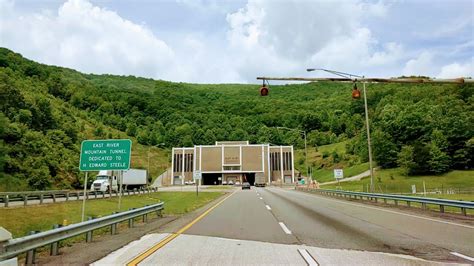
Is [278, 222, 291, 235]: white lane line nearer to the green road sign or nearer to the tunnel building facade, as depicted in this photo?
the green road sign

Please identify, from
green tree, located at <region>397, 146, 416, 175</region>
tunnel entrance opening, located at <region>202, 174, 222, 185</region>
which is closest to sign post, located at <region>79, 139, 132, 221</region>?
green tree, located at <region>397, 146, 416, 175</region>

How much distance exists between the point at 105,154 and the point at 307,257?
1026 centimetres

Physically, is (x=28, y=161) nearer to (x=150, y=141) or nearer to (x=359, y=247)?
(x=359, y=247)

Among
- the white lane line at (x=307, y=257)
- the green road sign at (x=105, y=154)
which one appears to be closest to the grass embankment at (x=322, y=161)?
the green road sign at (x=105, y=154)

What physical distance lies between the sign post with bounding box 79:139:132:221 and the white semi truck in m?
35.2

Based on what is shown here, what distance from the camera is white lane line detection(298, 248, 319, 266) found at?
7312mm

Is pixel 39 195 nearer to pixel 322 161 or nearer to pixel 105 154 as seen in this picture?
pixel 105 154

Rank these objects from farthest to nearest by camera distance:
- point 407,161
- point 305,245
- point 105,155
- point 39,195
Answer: point 407,161, point 39,195, point 105,155, point 305,245

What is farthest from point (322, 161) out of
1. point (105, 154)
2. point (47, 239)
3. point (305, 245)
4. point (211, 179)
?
point (47, 239)

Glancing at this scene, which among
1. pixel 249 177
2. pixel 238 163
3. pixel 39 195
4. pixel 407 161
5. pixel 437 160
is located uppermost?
pixel 238 163

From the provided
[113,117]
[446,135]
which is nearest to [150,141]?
[113,117]

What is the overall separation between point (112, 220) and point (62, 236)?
3359 millimetres

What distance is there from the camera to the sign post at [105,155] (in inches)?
597

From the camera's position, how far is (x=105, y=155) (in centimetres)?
1552
